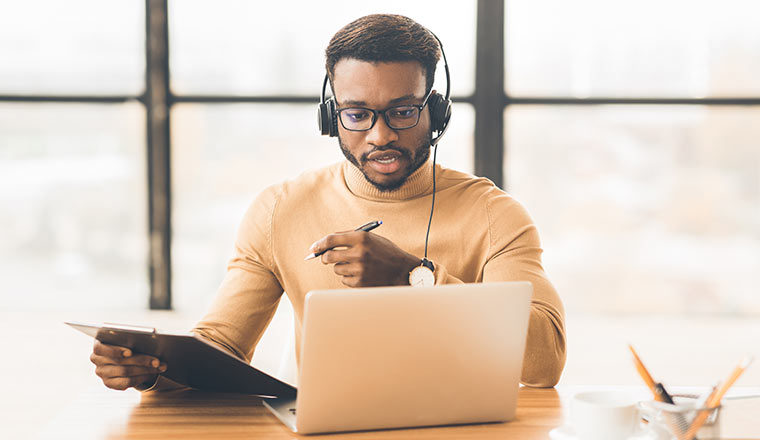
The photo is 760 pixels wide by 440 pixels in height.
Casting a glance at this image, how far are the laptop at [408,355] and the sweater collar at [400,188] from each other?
0.71 meters

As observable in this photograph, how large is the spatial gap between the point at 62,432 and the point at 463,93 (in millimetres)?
2491

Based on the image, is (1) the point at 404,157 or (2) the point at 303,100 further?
(2) the point at 303,100

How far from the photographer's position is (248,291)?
67.4 inches

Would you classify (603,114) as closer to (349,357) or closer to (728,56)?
(728,56)

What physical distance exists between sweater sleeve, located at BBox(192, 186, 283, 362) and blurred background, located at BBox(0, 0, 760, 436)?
1.55m

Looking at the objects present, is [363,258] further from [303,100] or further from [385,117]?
[303,100]

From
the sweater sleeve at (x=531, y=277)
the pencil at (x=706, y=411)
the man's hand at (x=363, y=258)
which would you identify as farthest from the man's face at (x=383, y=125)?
the pencil at (x=706, y=411)

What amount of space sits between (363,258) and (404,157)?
415 mm

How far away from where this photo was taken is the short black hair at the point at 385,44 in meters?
1.69

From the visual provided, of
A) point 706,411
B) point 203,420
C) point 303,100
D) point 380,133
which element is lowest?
point 203,420

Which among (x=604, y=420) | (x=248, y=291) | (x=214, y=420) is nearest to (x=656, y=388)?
(x=604, y=420)

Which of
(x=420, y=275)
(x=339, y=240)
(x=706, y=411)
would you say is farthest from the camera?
(x=420, y=275)

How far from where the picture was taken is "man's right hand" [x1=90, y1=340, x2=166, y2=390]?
4.25 feet

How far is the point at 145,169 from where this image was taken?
11.0 ft
